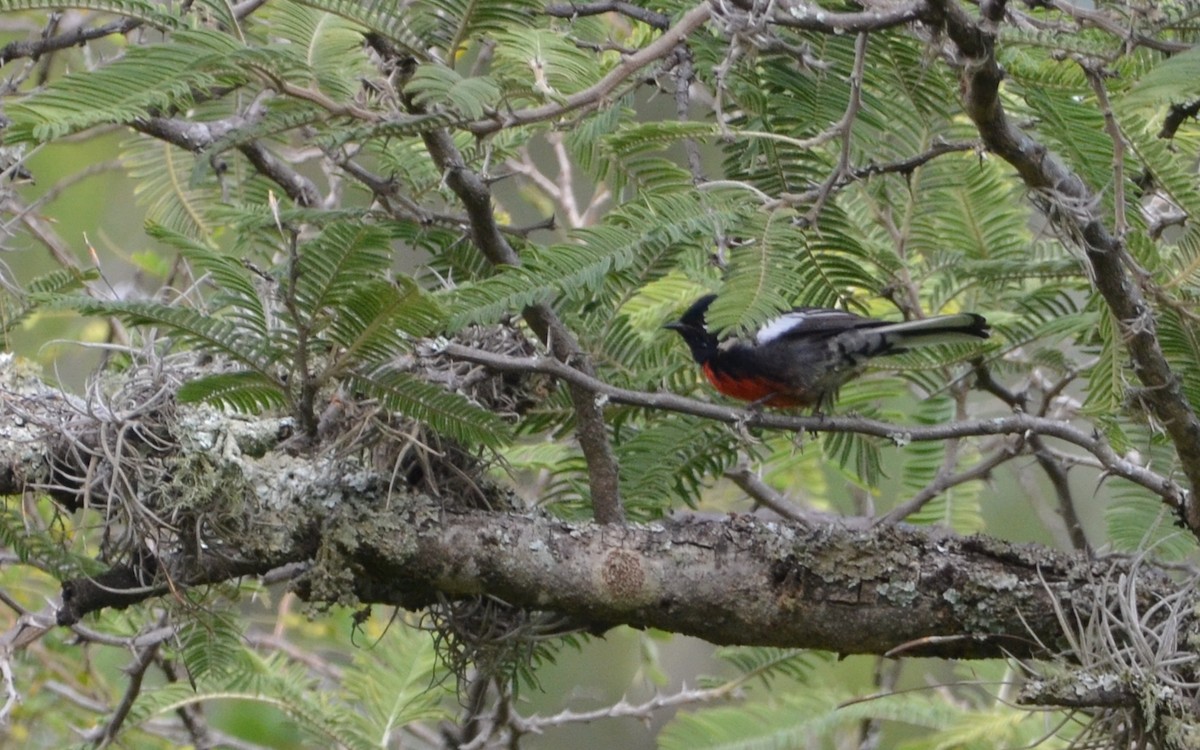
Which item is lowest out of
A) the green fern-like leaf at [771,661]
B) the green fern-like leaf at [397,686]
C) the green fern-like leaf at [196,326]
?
the green fern-like leaf at [397,686]

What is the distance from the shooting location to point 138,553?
2.79 meters

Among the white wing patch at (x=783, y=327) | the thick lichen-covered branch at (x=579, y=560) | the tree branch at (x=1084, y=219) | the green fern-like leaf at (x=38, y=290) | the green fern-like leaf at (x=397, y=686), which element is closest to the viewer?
the tree branch at (x=1084, y=219)

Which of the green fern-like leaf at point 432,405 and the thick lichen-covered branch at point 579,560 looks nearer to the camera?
the green fern-like leaf at point 432,405

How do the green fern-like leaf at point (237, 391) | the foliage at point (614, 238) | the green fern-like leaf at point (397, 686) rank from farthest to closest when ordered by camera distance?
the green fern-like leaf at point (397, 686) → the green fern-like leaf at point (237, 391) → the foliage at point (614, 238)

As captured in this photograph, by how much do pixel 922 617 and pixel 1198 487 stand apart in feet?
2.37

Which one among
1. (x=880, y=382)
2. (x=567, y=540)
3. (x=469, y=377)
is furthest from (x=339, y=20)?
(x=880, y=382)

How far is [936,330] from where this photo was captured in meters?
3.37

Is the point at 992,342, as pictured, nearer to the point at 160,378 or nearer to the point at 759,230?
the point at 759,230

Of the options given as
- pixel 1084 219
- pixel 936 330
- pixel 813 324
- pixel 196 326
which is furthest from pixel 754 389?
pixel 196 326

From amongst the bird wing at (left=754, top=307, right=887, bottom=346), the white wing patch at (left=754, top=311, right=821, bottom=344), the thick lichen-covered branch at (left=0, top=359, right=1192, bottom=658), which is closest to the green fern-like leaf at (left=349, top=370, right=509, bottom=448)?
the thick lichen-covered branch at (left=0, top=359, right=1192, bottom=658)

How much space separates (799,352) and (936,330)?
495mm

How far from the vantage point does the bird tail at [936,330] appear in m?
3.21

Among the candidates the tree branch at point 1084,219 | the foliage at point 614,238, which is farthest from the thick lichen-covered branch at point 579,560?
the tree branch at point 1084,219

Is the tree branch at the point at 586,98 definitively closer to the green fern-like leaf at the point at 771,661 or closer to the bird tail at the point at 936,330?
the bird tail at the point at 936,330
